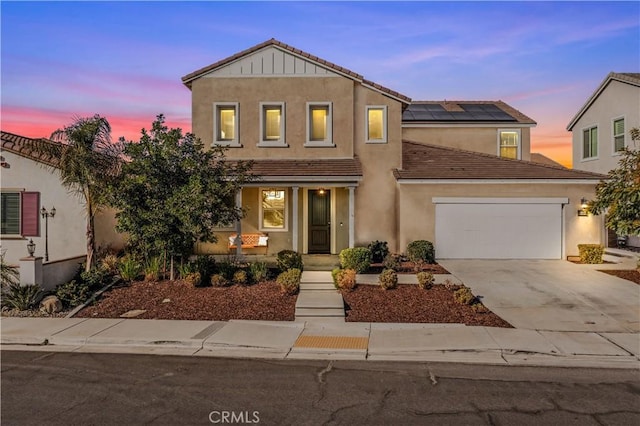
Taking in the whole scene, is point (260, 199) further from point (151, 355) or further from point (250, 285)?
point (151, 355)

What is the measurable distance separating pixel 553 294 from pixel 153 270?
35.5 feet

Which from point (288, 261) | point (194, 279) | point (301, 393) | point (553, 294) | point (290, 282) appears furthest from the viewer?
point (288, 261)

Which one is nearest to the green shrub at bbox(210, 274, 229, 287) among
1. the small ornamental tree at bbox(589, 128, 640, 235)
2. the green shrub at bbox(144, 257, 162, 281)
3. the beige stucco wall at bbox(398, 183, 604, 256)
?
the green shrub at bbox(144, 257, 162, 281)

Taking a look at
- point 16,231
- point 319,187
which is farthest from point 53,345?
point 319,187

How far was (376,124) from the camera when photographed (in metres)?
17.6

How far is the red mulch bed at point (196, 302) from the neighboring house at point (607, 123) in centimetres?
1571

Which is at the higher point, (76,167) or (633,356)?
(76,167)

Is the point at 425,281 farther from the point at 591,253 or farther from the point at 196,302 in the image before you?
the point at 591,253

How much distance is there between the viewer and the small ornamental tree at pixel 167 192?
11.9m

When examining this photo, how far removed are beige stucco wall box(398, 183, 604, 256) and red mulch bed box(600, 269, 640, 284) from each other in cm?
221

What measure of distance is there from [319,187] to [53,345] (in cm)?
1004

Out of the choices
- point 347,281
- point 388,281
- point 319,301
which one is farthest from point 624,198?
point 319,301

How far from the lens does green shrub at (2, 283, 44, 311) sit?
35.6ft

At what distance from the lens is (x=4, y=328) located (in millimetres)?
9523
